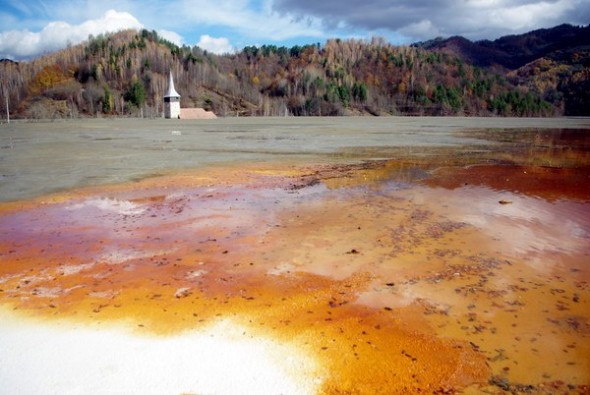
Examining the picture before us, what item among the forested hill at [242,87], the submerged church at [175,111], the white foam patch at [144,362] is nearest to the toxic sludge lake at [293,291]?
the white foam patch at [144,362]

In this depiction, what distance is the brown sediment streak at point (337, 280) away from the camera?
3895mm

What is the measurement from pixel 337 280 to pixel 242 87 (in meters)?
174

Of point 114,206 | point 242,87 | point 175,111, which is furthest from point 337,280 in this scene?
point 242,87

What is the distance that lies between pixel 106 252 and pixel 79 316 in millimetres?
2053

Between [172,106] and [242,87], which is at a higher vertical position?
[242,87]

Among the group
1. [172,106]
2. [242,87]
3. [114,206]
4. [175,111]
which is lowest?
[114,206]

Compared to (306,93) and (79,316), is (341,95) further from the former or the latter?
(79,316)

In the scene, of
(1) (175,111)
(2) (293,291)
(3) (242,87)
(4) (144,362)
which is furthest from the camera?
(3) (242,87)

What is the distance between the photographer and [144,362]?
373 cm

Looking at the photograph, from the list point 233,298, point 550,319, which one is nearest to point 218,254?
point 233,298

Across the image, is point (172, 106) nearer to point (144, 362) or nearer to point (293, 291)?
point (293, 291)

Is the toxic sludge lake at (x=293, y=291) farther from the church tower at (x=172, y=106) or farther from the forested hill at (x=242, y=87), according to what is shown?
the forested hill at (x=242, y=87)

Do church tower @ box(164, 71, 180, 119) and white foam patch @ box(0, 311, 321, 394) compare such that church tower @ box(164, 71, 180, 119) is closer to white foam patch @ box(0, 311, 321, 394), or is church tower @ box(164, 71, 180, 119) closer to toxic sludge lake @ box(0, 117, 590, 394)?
toxic sludge lake @ box(0, 117, 590, 394)

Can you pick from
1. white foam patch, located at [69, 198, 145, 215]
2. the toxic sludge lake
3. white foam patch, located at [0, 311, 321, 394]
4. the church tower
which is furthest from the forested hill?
white foam patch, located at [0, 311, 321, 394]
